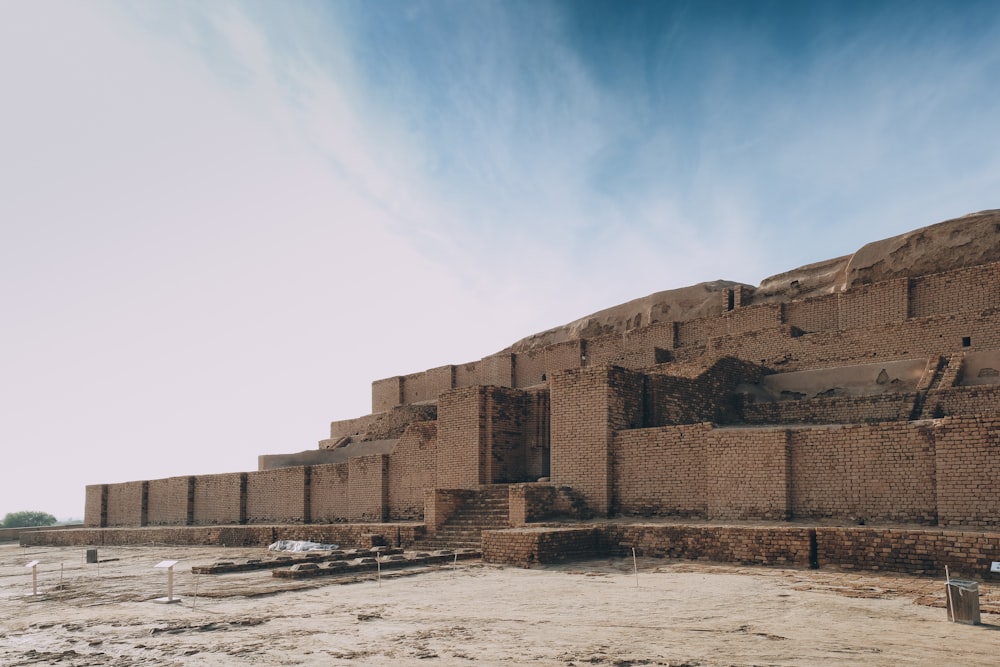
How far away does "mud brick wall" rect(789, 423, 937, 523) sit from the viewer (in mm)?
9820

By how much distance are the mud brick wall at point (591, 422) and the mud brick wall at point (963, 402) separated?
4434mm

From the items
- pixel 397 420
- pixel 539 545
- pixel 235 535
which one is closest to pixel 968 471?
pixel 539 545

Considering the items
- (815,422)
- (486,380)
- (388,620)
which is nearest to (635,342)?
(486,380)

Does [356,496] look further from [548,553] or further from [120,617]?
[120,617]

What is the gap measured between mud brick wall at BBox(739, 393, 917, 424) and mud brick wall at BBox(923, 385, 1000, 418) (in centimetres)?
30

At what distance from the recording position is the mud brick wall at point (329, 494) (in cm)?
1945

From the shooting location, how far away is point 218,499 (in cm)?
2334

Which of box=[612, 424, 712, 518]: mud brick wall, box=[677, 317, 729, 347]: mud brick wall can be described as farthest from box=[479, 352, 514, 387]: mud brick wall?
box=[612, 424, 712, 518]: mud brick wall

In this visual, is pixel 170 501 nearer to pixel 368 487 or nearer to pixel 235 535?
pixel 235 535

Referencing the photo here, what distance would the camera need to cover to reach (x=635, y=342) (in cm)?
2106

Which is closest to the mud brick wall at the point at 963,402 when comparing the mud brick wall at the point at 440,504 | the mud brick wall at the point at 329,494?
the mud brick wall at the point at 440,504

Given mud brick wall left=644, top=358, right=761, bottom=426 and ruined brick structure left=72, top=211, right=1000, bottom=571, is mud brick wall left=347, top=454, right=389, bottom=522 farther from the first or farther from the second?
mud brick wall left=644, top=358, right=761, bottom=426

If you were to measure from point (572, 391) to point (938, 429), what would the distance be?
5.81 m

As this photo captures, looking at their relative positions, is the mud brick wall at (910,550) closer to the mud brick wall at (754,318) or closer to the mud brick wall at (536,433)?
the mud brick wall at (536,433)
